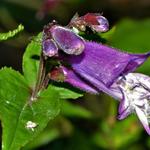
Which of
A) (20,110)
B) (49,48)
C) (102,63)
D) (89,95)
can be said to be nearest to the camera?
(49,48)

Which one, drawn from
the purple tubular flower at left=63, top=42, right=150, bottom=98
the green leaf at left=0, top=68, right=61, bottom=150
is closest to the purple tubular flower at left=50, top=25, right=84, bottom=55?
the purple tubular flower at left=63, top=42, right=150, bottom=98

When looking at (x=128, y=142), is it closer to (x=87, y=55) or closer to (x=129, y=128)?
(x=129, y=128)

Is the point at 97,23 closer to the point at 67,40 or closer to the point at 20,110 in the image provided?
the point at 67,40

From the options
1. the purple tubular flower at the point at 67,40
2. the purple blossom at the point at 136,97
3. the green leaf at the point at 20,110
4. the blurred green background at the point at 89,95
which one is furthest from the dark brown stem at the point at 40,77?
the blurred green background at the point at 89,95

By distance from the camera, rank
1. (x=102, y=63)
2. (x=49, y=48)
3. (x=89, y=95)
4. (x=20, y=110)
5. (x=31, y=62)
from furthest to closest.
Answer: (x=89, y=95) < (x=31, y=62) < (x=20, y=110) < (x=102, y=63) < (x=49, y=48)

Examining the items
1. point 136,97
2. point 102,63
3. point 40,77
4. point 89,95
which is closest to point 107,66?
point 102,63

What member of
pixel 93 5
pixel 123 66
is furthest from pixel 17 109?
pixel 93 5

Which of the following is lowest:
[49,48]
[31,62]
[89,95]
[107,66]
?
[89,95]
